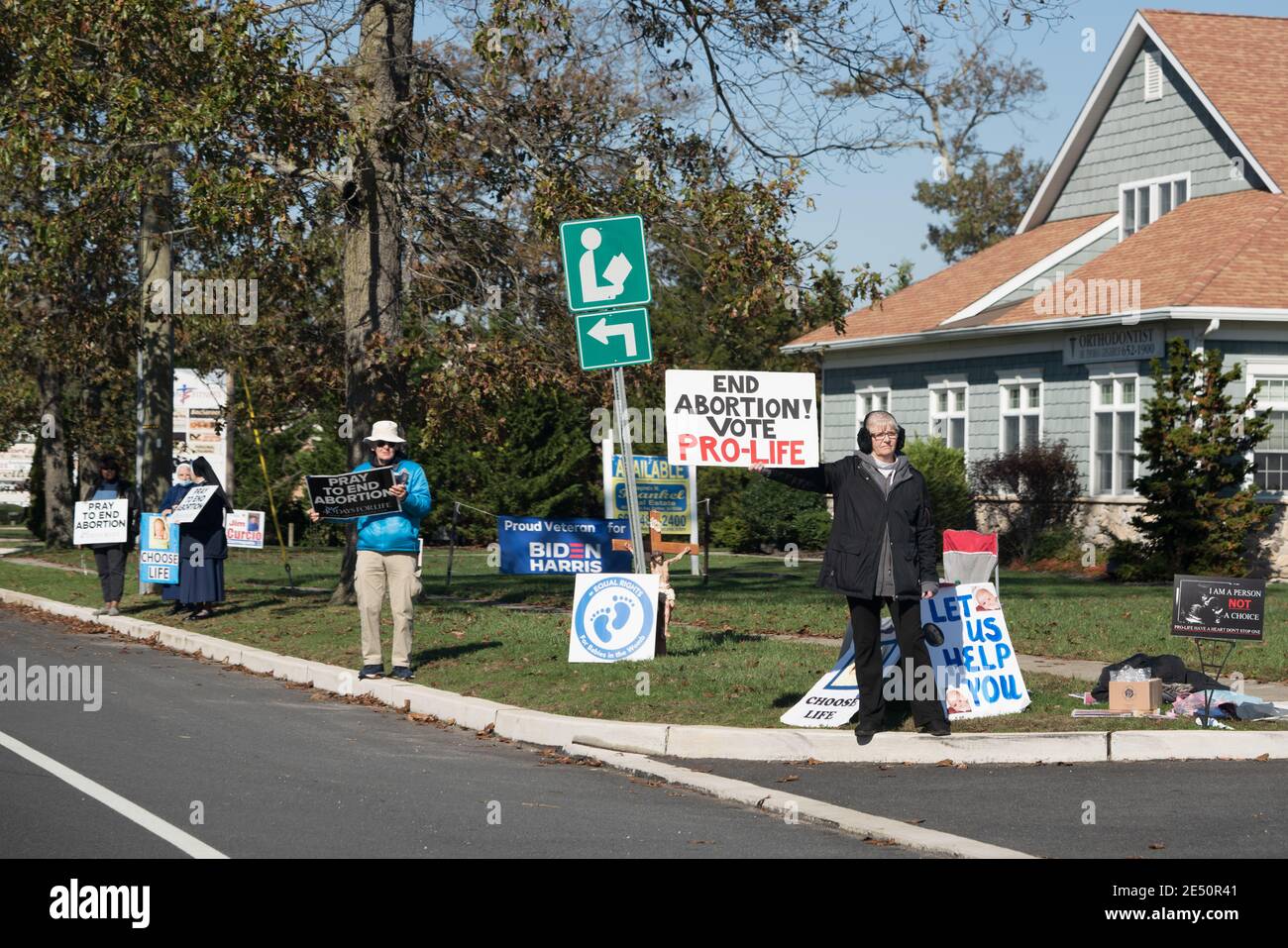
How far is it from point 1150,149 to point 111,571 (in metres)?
21.2

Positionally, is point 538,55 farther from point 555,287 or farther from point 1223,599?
point 1223,599

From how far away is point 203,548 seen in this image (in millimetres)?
19219

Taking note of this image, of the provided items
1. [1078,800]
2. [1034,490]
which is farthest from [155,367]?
[1078,800]

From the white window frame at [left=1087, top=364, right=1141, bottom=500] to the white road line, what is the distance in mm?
20423

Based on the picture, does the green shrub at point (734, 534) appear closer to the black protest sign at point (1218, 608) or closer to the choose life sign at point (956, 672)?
the choose life sign at point (956, 672)

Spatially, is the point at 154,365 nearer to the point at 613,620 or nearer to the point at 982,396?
the point at 613,620

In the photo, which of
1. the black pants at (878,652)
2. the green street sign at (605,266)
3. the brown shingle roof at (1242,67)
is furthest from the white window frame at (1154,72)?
the black pants at (878,652)

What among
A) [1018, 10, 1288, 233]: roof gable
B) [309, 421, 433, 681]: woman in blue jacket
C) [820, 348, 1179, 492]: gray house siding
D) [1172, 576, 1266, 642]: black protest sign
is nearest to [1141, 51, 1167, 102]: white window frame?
[1018, 10, 1288, 233]: roof gable

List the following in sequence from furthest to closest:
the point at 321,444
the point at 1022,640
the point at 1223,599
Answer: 1. the point at 321,444
2. the point at 1022,640
3. the point at 1223,599

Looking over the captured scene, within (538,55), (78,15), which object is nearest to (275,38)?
(78,15)

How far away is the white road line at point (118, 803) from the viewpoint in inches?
299

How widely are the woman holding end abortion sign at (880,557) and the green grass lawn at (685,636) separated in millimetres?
636
